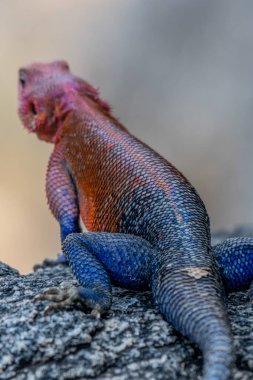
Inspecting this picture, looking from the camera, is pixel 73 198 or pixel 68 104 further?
pixel 68 104

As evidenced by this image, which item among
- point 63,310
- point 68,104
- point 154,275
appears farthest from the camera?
point 68,104

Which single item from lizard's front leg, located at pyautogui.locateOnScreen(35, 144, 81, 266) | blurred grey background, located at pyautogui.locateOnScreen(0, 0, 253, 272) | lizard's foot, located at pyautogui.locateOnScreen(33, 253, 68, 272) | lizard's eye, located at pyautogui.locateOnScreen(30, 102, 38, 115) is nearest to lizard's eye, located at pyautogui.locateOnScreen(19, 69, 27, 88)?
lizard's eye, located at pyautogui.locateOnScreen(30, 102, 38, 115)

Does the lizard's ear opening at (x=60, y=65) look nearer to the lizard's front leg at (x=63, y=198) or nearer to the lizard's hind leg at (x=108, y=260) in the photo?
the lizard's front leg at (x=63, y=198)

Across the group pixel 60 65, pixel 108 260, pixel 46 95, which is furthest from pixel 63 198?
pixel 60 65

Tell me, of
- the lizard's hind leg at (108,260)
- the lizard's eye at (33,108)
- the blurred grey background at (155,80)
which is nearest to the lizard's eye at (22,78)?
the lizard's eye at (33,108)

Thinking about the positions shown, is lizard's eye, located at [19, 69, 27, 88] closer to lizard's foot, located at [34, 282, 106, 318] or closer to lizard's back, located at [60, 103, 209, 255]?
lizard's back, located at [60, 103, 209, 255]

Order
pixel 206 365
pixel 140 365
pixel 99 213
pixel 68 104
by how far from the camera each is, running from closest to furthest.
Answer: pixel 206 365 < pixel 140 365 < pixel 99 213 < pixel 68 104

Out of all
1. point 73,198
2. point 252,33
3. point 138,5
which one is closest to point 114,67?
point 138,5

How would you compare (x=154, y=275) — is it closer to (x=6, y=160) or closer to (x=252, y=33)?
(x=6, y=160)
